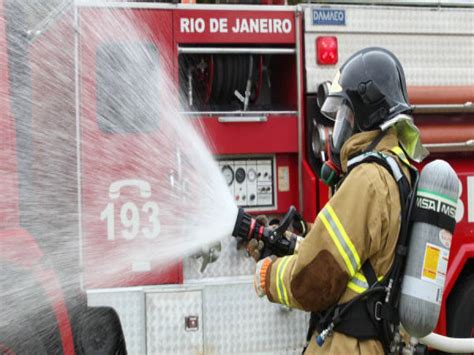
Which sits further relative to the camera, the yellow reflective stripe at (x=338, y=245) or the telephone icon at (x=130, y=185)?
the telephone icon at (x=130, y=185)

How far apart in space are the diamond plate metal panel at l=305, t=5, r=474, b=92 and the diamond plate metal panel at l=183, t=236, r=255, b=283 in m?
1.13

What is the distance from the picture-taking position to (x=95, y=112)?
14.3 feet

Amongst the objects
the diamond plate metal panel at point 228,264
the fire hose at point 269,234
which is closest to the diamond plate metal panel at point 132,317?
the diamond plate metal panel at point 228,264

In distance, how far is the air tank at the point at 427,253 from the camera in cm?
292

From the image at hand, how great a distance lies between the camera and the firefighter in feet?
9.23

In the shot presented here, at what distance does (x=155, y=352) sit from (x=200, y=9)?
2108 millimetres

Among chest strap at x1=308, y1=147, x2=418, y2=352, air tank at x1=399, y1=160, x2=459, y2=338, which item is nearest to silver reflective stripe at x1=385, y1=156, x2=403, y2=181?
chest strap at x1=308, y1=147, x2=418, y2=352

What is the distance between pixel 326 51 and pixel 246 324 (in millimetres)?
1820

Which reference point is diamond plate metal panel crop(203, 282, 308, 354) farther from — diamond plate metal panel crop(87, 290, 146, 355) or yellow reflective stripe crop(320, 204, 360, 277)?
yellow reflective stripe crop(320, 204, 360, 277)

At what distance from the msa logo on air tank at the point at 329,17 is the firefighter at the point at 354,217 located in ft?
5.48

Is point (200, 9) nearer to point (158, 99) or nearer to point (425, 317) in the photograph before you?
point (158, 99)

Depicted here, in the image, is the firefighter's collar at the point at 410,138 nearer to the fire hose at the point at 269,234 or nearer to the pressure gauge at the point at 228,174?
the fire hose at the point at 269,234

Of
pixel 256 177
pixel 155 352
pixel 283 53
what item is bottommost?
pixel 155 352

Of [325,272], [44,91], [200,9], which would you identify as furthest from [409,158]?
[44,91]
